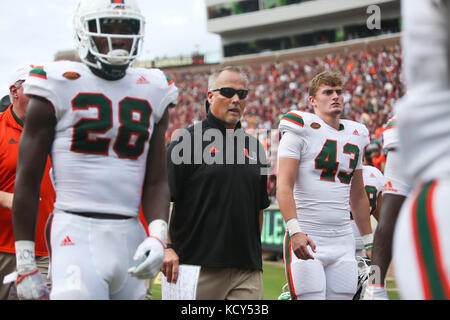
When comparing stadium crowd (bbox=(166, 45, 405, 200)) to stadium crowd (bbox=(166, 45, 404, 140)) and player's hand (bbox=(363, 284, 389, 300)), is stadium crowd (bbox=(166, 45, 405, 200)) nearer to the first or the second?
stadium crowd (bbox=(166, 45, 404, 140))

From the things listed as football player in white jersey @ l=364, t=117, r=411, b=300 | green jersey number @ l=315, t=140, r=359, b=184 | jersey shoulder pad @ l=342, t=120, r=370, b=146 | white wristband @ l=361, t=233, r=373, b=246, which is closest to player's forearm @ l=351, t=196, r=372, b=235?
white wristband @ l=361, t=233, r=373, b=246

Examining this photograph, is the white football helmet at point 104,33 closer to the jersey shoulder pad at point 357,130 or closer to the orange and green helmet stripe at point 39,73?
the orange and green helmet stripe at point 39,73

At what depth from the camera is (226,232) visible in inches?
133

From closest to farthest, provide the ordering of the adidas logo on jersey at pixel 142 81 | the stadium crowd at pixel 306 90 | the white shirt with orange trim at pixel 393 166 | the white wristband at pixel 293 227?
the adidas logo on jersey at pixel 142 81 < the white shirt with orange trim at pixel 393 166 < the white wristband at pixel 293 227 < the stadium crowd at pixel 306 90

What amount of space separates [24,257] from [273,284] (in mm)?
6000

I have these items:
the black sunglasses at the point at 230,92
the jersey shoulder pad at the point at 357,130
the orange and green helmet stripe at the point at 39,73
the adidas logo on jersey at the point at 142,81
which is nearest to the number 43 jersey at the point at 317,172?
the jersey shoulder pad at the point at 357,130

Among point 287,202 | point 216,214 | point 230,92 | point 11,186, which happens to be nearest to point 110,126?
point 216,214

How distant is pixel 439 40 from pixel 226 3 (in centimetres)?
4398

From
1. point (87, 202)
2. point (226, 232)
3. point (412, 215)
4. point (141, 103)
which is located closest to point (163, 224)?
point (87, 202)

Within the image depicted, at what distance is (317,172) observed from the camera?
14.4ft

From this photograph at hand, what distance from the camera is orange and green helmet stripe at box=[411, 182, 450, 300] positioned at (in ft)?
4.31

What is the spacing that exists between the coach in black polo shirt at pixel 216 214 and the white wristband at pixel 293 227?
521 mm

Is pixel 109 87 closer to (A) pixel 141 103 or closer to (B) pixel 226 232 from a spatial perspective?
(A) pixel 141 103

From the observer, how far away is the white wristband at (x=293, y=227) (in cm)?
406
